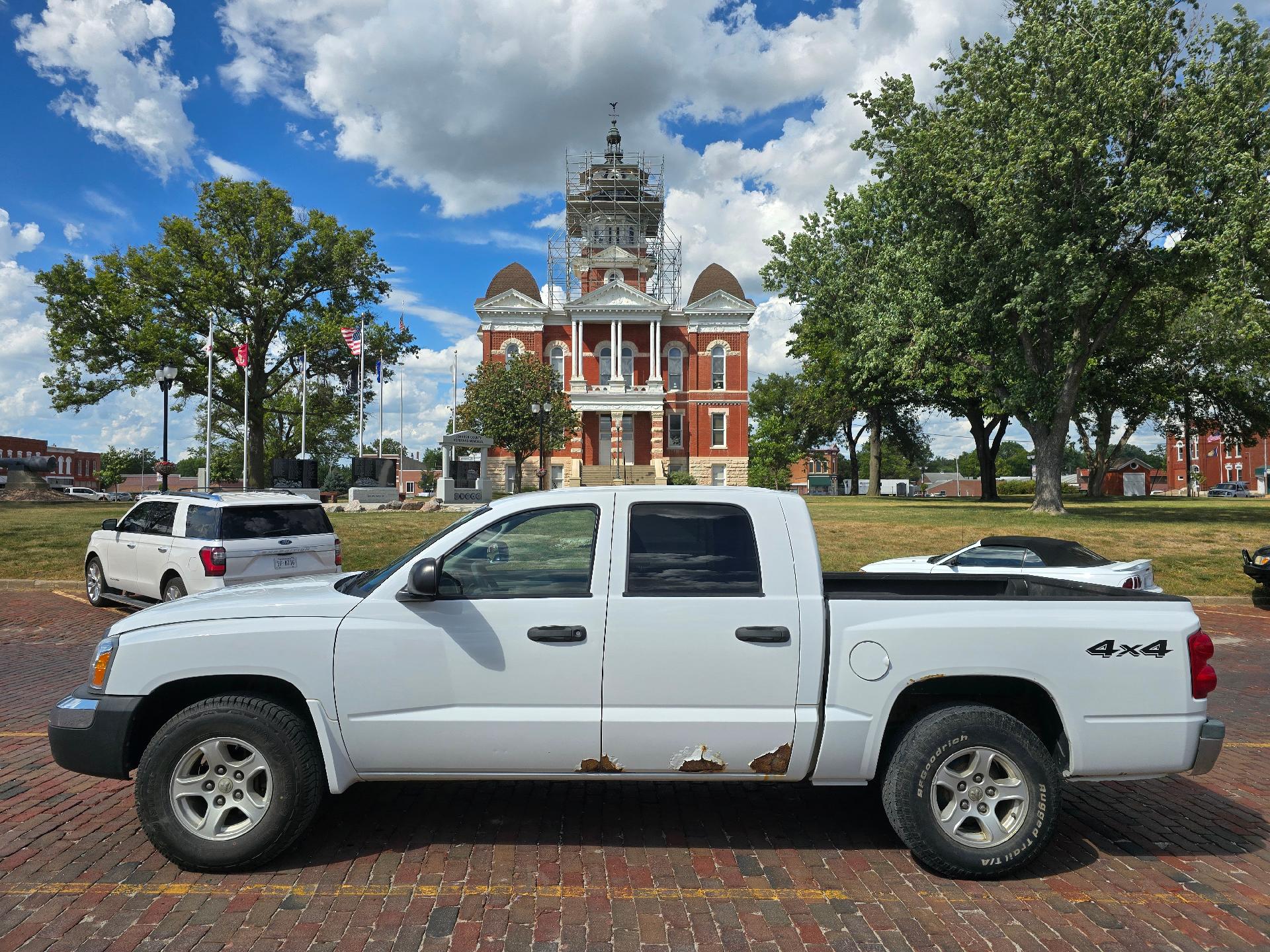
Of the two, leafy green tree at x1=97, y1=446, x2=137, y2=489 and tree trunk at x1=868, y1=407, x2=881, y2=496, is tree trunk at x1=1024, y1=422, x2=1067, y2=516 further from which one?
leafy green tree at x1=97, y1=446, x2=137, y2=489

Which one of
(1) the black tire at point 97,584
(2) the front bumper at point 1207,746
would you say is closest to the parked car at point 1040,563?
(2) the front bumper at point 1207,746

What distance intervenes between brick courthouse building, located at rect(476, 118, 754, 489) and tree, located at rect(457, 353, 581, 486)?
7.96 meters

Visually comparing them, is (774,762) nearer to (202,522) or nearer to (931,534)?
(202,522)

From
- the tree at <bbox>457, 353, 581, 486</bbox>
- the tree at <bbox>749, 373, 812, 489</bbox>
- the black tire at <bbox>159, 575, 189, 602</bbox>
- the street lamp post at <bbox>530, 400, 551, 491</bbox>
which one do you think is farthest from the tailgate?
the tree at <bbox>749, 373, 812, 489</bbox>

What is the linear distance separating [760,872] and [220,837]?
8.54 ft

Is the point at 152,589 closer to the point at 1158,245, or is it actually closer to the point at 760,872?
the point at 760,872

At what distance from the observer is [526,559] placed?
4.38 meters

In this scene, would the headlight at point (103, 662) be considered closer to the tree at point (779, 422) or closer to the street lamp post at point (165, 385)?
the street lamp post at point (165, 385)

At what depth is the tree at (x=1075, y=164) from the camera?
23141 millimetres

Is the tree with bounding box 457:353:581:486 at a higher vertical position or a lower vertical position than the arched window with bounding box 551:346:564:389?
lower

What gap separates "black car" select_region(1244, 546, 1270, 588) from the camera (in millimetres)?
12750

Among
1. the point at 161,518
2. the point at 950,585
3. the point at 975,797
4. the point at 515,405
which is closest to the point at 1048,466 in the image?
the point at 515,405

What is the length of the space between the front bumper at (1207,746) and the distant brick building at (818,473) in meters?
81.8

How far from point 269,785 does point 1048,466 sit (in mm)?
29962
